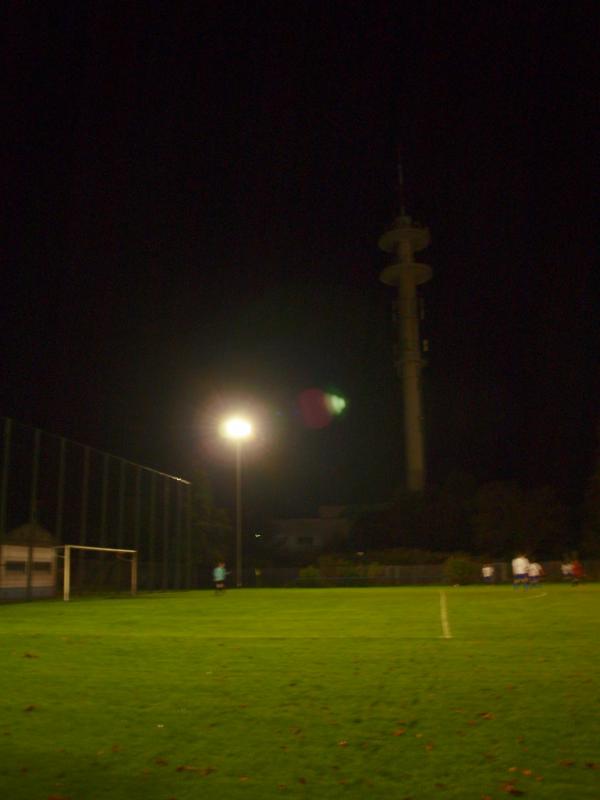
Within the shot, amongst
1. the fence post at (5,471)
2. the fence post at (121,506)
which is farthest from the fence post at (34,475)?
the fence post at (121,506)

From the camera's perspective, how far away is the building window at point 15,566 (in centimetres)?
2982

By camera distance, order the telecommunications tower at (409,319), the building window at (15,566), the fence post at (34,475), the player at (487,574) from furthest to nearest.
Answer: the telecommunications tower at (409,319), the player at (487,574), the fence post at (34,475), the building window at (15,566)

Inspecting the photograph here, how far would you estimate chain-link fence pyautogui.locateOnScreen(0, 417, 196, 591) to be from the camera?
31.1m

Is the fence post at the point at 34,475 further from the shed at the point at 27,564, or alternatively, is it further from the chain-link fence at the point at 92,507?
the shed at the point at 27,564

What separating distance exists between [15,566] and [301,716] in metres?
25.4

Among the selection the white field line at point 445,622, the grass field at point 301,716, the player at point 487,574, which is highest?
the player at point 487,574

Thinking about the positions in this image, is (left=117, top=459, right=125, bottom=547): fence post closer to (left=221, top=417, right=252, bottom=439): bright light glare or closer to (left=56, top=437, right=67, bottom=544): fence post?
(left=56, top=437, right=67, bottom=544): fence post

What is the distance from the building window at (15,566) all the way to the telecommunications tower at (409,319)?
5067 cm

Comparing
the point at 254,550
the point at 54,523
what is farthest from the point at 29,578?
the point at 254,550

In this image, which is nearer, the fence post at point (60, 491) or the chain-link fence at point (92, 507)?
the chain-link fence at point (92, 507)

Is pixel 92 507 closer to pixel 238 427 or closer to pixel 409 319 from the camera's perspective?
pixel 238 427

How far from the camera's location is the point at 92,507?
36750 mm

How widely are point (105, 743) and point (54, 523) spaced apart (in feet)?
91.8

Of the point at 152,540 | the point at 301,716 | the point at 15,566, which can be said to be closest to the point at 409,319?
the point at 152,540
